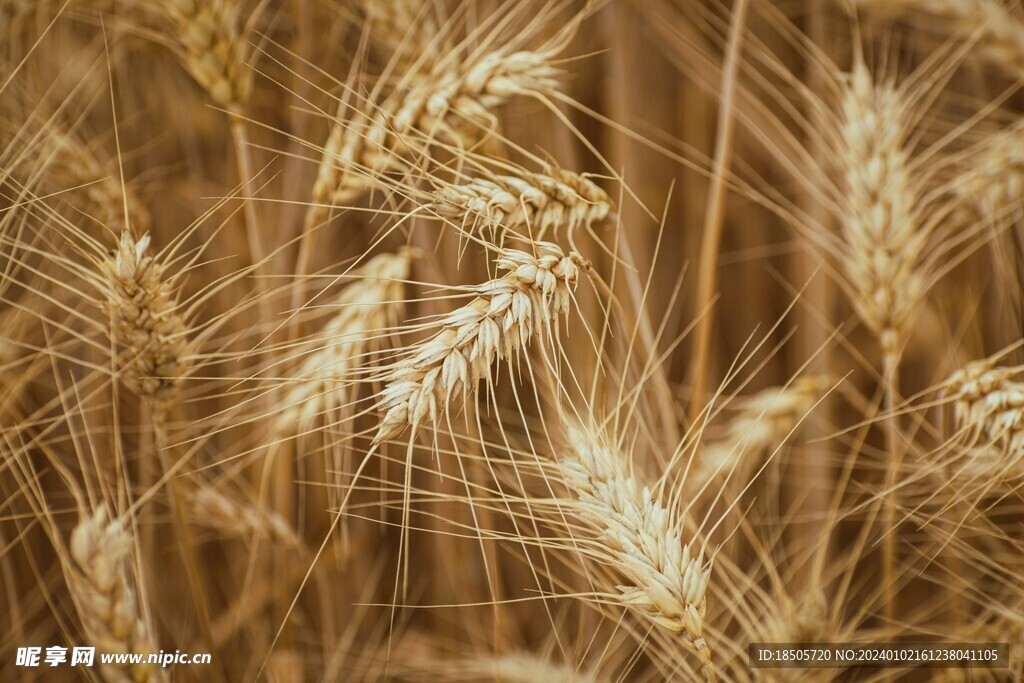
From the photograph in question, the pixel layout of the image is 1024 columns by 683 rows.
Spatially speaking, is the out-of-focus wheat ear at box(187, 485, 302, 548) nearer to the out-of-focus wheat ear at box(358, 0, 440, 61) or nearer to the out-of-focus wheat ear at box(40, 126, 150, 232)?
the out-of-focus wheat ear at box(40, 126, 150, 232)

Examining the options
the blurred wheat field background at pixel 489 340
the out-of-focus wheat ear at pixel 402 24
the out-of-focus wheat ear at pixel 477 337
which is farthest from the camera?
the out-of-focus wheat ear at pixel 402 24

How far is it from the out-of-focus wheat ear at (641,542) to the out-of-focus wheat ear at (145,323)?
1.57 ft

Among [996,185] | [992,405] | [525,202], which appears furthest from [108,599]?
[996,185]

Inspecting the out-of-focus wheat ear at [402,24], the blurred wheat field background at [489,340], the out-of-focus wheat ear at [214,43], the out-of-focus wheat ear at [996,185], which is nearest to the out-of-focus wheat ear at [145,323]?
the blurred wheat field background at [489,340]

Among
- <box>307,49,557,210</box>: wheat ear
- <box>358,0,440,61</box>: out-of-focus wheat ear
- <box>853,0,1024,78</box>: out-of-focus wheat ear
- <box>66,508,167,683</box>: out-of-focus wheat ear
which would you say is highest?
<box>358,0,440,61</box>: out-of-focus wheat ear

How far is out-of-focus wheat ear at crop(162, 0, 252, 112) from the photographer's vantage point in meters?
0.77

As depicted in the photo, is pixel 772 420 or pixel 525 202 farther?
pixel 772 420

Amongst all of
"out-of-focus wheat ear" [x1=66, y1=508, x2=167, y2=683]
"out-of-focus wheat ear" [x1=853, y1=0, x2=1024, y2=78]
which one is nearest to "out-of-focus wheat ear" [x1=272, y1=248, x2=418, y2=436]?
"out-of-focus wheat ear" [x1=66, y1=508, x2=167, y2=683]

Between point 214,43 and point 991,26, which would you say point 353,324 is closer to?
point 214,43

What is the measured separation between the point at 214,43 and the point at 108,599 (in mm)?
726

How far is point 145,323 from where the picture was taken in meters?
0.67

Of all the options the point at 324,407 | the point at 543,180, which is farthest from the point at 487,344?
the point at 324,407

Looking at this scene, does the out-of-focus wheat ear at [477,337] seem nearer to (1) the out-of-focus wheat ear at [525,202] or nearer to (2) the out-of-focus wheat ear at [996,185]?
(1) the out-of-focus wheat ear at [525,202]

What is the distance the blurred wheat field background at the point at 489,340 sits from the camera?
68 centimetres
